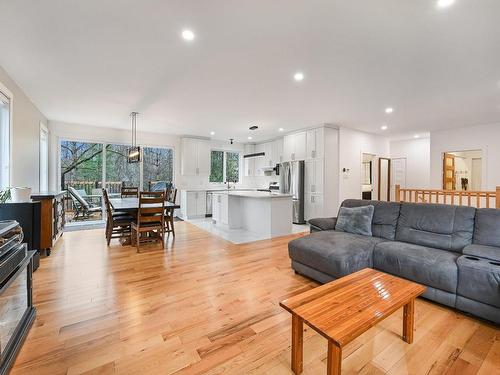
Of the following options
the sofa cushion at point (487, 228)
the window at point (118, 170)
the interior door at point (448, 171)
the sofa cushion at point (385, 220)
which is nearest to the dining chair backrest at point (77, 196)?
the window at point (118, 170)

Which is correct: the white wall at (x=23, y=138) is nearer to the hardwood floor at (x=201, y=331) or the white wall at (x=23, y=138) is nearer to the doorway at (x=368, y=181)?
the hardwood floor at (x=201, y=331)

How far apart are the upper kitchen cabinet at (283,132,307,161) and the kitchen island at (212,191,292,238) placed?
1.98 metres

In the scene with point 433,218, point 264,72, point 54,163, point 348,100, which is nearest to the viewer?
point 433,218

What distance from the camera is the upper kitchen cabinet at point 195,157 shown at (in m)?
7.41

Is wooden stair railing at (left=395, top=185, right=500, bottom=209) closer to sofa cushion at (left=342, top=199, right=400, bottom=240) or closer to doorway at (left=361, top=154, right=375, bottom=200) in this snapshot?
doorway at (left=361, top=154, right=375, bottom=200)

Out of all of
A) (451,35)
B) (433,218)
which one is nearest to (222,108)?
(451,35)

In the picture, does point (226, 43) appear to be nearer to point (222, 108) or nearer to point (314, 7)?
point (314, 7)

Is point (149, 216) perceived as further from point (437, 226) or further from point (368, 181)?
point (368, 181)

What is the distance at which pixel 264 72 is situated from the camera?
3.18 meters

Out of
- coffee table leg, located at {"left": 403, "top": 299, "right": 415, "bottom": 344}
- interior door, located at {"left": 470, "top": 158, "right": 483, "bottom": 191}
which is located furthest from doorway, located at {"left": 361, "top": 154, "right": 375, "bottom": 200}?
coffee table leg, located at {"left": 403, "top": 299, "right": 415, "bottom": 344}

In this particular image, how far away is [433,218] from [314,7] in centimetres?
258

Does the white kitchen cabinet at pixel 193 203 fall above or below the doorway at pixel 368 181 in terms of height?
below

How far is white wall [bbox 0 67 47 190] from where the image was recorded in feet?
11.5

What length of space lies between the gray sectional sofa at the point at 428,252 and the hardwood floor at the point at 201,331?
21 centimetres
